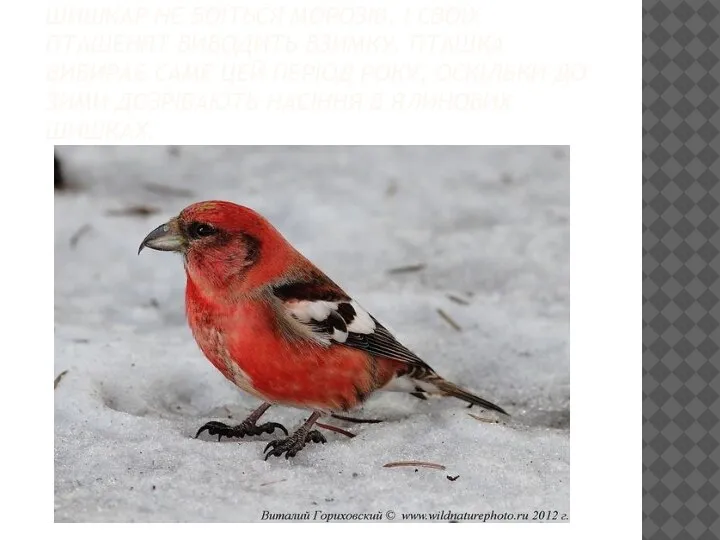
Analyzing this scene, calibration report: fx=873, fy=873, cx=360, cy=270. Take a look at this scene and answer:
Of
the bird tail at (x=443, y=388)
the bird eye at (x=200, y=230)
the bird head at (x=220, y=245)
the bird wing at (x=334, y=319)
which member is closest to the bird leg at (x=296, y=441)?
the bird wing at (x=334, y=319)

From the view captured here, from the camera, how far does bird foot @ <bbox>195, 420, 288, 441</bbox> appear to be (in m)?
3.83

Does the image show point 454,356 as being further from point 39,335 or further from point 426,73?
point 39,335

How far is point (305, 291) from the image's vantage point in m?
3.80

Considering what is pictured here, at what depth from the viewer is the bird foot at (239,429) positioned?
12.6 ft

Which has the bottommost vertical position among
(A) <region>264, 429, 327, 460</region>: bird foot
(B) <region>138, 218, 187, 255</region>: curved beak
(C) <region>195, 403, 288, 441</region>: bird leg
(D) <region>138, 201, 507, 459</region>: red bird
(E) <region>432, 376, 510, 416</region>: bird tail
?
(A) <region>264, 429, 327, 460</region>: bird foot

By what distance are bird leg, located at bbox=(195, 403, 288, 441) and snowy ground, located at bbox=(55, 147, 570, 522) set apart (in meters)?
0.05

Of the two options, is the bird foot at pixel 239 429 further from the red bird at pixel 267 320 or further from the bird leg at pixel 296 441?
the bird leg at pixel 296 441

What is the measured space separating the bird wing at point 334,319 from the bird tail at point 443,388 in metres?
0.05

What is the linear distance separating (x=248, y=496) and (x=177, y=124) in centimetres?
174

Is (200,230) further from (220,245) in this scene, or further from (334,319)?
(334,319)

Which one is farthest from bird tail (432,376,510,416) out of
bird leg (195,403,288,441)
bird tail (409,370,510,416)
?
bird leg (195,403,288,441)

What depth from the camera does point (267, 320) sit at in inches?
144

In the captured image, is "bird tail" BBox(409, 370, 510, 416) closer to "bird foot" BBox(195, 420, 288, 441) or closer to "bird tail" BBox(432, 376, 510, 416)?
"bird tail" BBox(432, 376, 510, 416)

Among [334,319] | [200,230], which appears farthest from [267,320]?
[200,230]
